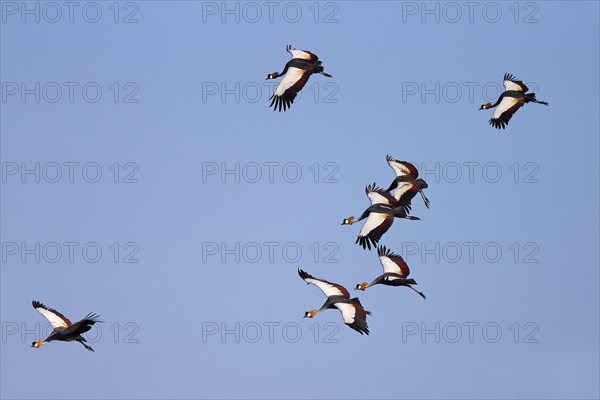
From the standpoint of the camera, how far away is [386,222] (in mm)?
45344

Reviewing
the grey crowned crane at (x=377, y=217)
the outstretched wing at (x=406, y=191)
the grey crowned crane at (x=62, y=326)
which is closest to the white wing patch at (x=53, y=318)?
the grey crowned crane at (x=62, y=326)

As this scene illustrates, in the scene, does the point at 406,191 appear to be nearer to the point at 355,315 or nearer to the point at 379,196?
the point at 379,196

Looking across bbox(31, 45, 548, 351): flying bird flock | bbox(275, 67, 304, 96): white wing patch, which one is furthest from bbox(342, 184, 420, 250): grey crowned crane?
bbox(275, 67, 304, 96): white wing patch

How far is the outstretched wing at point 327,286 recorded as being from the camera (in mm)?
43531

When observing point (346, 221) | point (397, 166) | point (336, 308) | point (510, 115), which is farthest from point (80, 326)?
point (510, 115)

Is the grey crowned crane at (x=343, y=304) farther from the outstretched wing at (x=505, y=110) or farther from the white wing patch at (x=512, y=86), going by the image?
the white wing patch at (x=512, y=86)

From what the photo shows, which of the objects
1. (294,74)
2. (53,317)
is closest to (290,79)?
(294,74)

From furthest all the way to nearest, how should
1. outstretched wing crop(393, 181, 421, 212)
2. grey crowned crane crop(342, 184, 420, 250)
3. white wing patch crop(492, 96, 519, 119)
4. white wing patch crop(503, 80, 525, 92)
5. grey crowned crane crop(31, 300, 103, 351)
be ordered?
white wing patch crop(492, 96, 519, 119) < white wing patch crop(503, 80, 525, 92) < outstretched wing crop(393, 181, 421, 212) < grey crowned crane crop(342, 184, 420, 250) < grey crowned crane crop(31, 300, 103, 351)

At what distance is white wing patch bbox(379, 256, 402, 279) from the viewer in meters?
46.8

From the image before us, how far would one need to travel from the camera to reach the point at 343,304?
140 feet

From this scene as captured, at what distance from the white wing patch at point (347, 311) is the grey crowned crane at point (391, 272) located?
8.74 ft

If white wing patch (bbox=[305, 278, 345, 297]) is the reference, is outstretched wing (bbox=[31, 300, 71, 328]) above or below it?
below

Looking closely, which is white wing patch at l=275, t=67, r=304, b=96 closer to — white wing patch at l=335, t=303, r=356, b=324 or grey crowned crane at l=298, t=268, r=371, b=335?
grey crowned crane at l=298, t=268, r=371, b=335

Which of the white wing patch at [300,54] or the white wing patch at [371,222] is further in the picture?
the white wing patch at [300,54]
